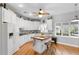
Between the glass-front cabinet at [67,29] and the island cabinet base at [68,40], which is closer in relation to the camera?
the island cabinet base at [68,40]

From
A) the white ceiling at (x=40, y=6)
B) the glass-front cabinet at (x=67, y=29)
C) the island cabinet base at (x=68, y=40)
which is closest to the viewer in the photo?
the white ceiling at (x=40, y=6)

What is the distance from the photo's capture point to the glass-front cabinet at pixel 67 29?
5.94 meters

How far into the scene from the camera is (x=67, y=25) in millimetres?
6445

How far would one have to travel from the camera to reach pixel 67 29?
6496mm

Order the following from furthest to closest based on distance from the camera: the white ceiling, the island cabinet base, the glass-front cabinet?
the glass-front cabinet
the island cabinet base
the white ceiling

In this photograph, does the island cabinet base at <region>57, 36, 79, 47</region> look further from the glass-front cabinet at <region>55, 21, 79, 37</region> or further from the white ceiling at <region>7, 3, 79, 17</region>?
the white ceiling at <region>7, 3, 79, 17</region>

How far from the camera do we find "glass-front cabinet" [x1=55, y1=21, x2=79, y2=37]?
5.94 meters

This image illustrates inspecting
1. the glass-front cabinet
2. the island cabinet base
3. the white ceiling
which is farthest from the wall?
the white ceiling

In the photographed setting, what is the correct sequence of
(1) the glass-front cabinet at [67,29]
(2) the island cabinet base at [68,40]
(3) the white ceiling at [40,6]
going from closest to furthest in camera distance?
(3) the white ceiling at [40,6]
(2) the island cabinet base at [68,40]
(1) the glass-front cabinet at [67,29]

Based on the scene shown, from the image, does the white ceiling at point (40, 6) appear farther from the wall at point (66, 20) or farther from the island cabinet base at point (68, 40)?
the island cabinet base at point (68, 40)

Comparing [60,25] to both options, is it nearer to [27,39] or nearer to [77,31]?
[77,31]

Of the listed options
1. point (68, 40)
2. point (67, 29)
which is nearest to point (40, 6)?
point (67, 29)

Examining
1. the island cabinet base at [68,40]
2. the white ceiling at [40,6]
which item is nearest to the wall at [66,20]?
the island cabinet base at [68,40]

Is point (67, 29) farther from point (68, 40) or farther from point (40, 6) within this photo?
point (40, 6)
